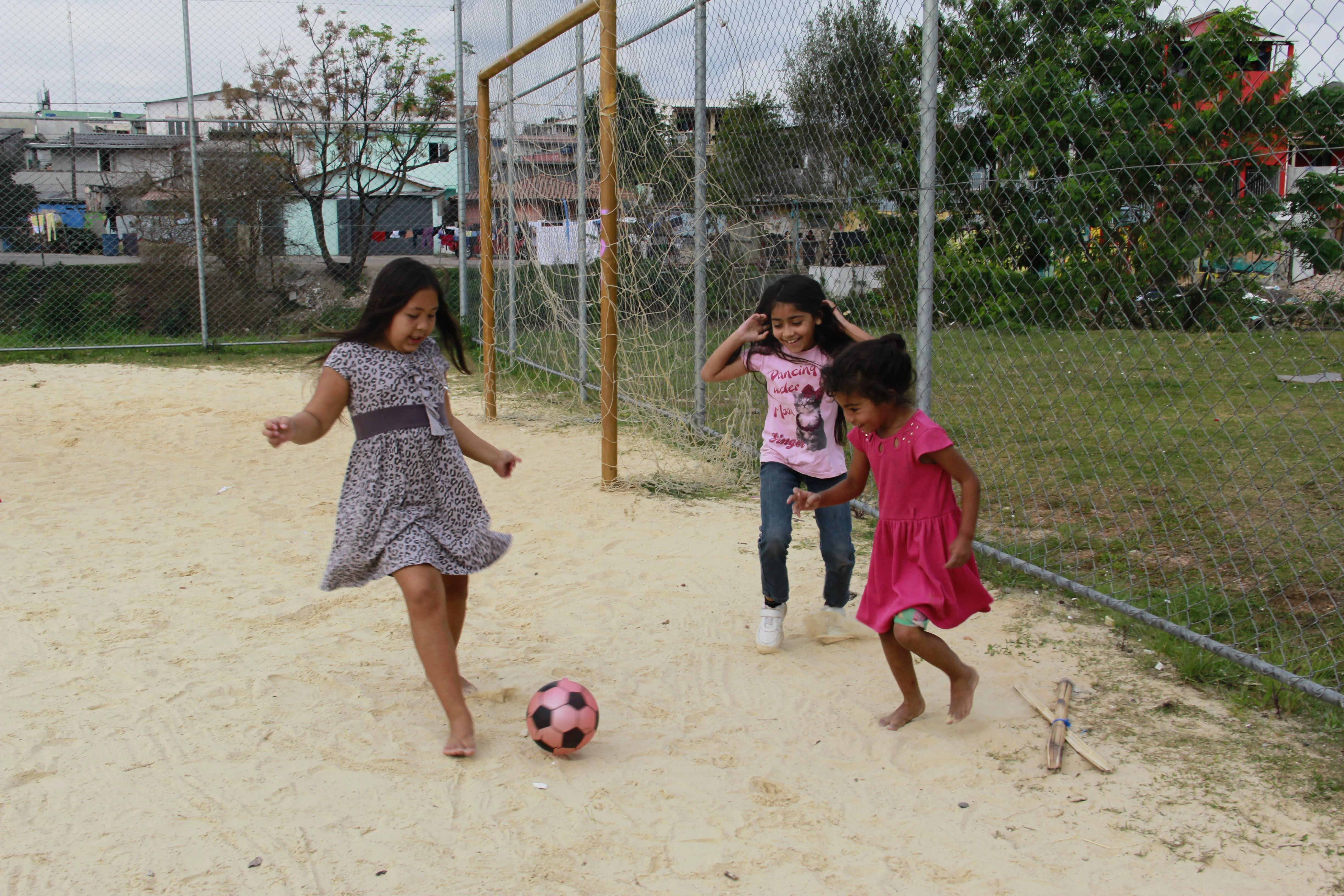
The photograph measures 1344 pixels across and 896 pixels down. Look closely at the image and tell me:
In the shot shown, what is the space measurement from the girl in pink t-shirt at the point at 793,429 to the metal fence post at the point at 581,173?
4.46 m

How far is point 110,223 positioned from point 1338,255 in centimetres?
1389

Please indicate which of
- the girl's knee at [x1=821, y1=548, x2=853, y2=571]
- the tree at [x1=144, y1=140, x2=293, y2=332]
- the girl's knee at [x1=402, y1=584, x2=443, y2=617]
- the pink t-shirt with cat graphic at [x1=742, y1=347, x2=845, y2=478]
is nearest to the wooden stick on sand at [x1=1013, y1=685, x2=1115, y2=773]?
the girl's knee at [x1=821, y1=548, x2=853, y2=571]

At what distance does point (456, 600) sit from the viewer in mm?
3443

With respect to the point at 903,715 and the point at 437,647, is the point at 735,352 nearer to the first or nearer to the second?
the point at 903,715

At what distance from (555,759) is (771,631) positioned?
112 centimetres

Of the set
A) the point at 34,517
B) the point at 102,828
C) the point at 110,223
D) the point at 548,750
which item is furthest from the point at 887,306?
the point at 110,223

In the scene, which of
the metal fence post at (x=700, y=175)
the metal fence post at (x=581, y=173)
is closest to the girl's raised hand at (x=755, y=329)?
the metal fence post at (x=700, y=175)

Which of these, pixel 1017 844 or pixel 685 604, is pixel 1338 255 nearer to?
pixel 1017 844

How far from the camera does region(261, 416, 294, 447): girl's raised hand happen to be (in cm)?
297

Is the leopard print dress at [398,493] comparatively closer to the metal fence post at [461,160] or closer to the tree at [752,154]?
the tree at [752,154]

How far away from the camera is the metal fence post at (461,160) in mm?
12750

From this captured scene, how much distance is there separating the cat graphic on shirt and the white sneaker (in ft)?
1.95

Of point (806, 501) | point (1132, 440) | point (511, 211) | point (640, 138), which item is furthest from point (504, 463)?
point (511, 211)

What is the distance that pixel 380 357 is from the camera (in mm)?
3252
